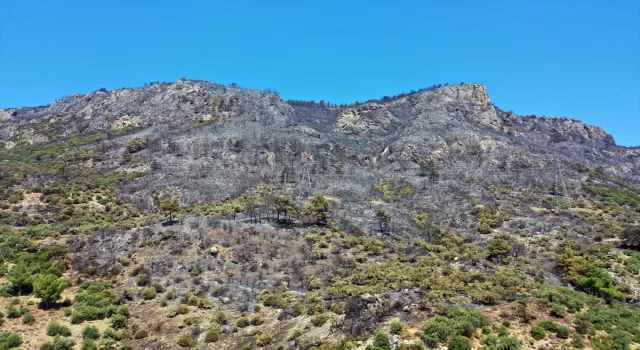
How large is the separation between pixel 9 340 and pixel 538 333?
2805 centimetres

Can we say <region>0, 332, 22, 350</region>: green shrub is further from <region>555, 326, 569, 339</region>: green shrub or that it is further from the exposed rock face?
the exposed rock face

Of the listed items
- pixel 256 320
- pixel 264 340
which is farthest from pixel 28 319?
pixel 264 340

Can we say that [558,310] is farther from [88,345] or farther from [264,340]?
[88,345]

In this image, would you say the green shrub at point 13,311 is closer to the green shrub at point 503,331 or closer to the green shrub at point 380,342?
the green shrub at point 380,342

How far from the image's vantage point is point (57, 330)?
2288cm

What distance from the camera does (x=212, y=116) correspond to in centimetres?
9694

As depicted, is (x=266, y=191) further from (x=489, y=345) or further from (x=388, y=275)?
(x=489, y=345)

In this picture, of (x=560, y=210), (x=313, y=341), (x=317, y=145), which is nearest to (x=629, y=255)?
(x=560, y=210)

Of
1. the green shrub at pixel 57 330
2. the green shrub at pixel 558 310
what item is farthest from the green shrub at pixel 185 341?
the green shrub at pixel 558 310

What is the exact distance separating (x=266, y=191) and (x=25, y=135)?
253 feet

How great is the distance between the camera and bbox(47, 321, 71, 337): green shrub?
22.6 metres

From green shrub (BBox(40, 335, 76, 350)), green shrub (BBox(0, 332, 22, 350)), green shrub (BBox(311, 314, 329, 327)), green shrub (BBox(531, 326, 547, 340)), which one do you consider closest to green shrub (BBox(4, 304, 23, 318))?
green shrub (BBox(0, 332, 22, 350))

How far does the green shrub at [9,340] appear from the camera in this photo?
20469 mm

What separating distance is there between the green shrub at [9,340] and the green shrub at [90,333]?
305 centimetres
